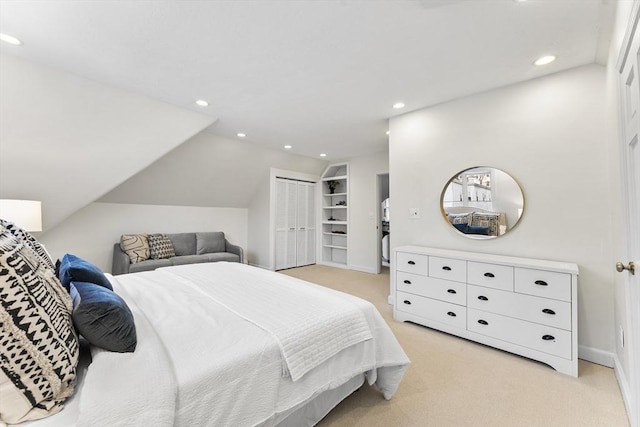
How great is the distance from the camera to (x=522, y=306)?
2.13 m

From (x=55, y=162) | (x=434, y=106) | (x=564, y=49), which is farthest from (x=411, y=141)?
(x=55, y=162)

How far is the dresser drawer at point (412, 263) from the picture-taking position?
2.70m

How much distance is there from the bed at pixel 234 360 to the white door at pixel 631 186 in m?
1.17

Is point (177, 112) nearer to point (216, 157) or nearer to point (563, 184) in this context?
point (216, 157)

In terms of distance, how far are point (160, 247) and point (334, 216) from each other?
3.64 meters

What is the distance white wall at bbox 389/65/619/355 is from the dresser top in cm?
12

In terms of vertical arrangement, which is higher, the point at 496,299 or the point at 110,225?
the point at 110,225

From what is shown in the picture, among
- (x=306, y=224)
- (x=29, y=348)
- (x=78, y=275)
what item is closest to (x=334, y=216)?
(x=306, y=224)

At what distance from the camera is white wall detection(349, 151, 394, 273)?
5.14m

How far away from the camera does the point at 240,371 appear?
1.03 meters

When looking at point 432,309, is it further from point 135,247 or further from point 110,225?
point 110,225

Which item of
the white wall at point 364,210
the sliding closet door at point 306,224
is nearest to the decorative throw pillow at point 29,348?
the white wall at point 364,210

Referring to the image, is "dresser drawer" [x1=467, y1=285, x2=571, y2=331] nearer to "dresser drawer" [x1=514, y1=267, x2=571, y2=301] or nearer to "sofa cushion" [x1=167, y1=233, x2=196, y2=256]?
"dresser drawer" [x1=514, y1=267, x2=571, y2=301]

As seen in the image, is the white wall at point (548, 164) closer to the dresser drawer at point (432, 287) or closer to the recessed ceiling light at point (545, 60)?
the recessed ceiling light at point (545, 60)
